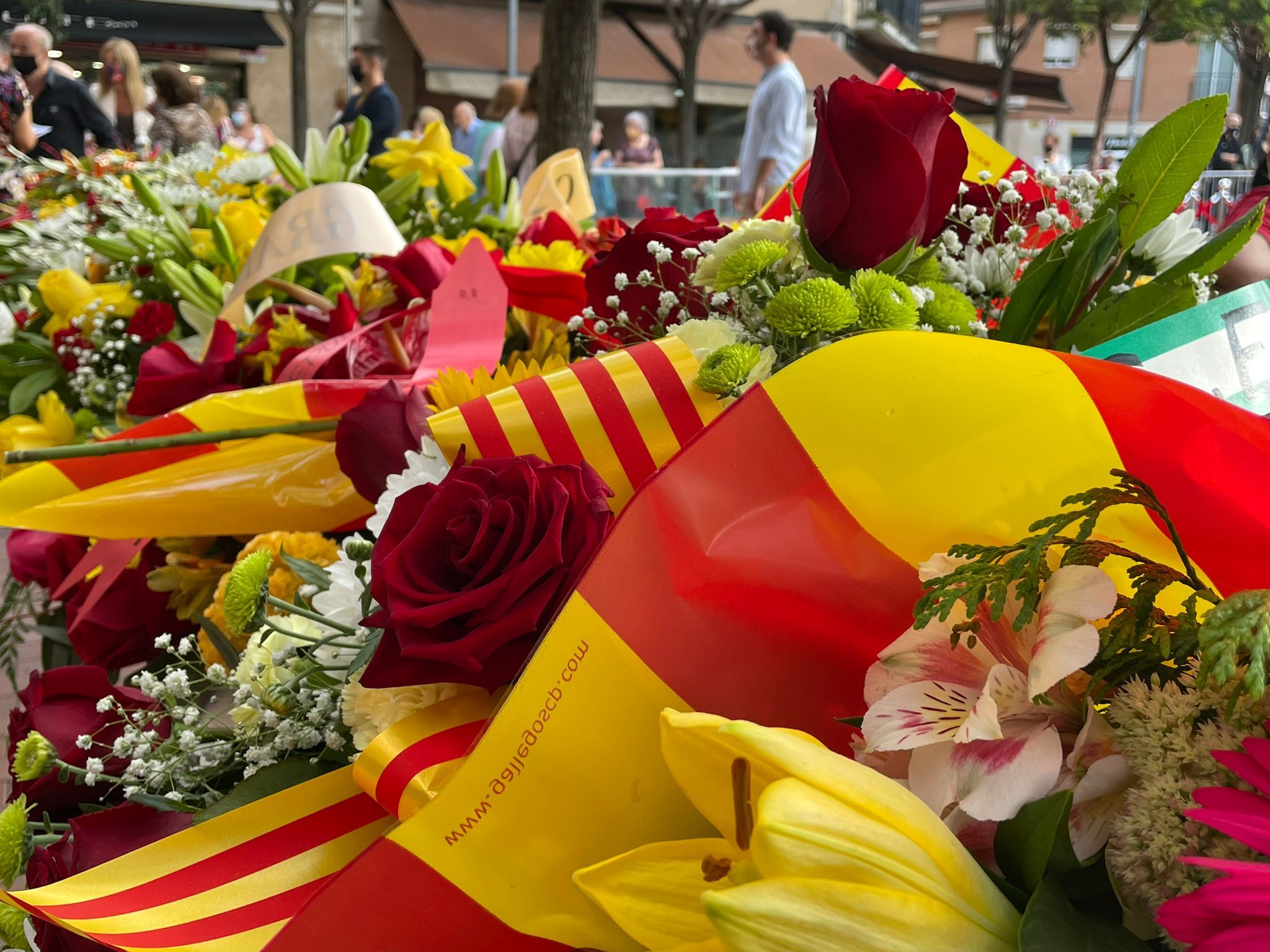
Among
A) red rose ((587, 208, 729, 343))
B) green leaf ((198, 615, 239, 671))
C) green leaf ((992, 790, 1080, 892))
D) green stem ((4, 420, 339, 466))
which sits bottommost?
green leaf ((198, 615, 239, 671))

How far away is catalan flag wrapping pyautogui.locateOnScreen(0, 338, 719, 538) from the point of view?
32.8 inches

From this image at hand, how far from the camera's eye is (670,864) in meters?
0.51

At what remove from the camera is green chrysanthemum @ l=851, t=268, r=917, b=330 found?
838 millimetres

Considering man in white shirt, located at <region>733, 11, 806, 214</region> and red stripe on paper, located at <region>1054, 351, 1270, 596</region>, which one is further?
man in white shirt, located at <region>733, 11, 806, 214</region>

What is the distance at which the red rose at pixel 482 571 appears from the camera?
2.13ft

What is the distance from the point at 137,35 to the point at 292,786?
1936 cm

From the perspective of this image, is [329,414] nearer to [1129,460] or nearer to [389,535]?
[389,535]

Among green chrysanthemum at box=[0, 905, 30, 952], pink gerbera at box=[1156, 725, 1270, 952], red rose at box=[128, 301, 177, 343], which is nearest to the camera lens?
pink gerbera at box=[1156, 725, 1270, 952]

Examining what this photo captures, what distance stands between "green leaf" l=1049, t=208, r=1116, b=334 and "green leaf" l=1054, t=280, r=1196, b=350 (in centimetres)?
2

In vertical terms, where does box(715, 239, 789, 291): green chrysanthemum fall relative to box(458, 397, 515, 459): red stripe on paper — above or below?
above

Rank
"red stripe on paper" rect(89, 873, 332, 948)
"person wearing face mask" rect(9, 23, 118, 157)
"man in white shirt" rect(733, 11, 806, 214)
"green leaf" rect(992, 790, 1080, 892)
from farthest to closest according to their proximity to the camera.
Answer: "person wearing face mask" rect(9, 23, 118, 157)
"man in white shirt" rect(733, 11, 806, 214)
"red stripe on paper" rect(89, 873, 332, 948)
"green leaf" rect(992, 790, 1080, 892)

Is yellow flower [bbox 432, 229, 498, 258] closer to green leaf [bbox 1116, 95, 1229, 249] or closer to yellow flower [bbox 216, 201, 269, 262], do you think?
yellow flower [bbox 216, 201, 269, 262]

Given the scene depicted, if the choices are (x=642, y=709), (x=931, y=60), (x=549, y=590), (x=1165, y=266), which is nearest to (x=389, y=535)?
(x=549, y=590)

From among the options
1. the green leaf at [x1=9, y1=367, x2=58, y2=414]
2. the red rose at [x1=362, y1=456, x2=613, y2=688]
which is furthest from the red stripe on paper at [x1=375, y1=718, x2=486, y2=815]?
the green leaf at [x1=9, y1=367, x2=58, y2=414]
